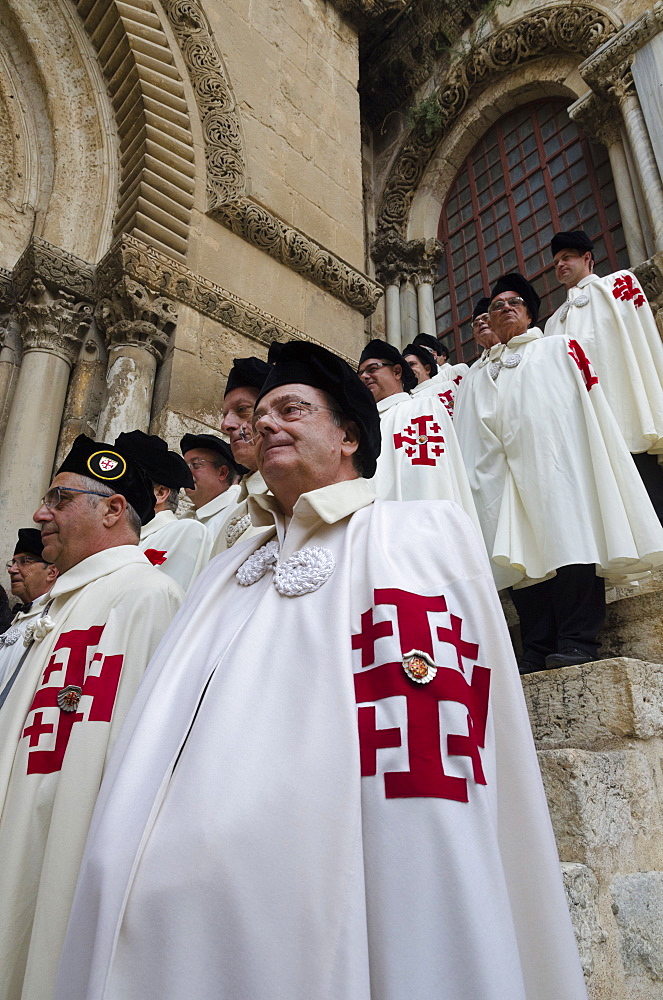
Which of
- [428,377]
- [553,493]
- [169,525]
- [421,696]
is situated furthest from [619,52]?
[421,696]

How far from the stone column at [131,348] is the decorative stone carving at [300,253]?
1.13 meters

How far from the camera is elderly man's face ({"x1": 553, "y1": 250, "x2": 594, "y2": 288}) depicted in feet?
15.1

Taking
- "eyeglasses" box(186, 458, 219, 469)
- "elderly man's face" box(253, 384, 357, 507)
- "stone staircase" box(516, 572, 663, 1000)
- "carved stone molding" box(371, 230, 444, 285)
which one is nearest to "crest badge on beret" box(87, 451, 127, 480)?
"elderly man's face" box(253, 384, 357, 507)

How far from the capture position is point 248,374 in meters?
3.57

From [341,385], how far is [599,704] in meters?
1.40

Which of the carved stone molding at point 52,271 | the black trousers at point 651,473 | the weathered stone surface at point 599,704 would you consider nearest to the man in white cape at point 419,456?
the weathered stone surface at point 599,704

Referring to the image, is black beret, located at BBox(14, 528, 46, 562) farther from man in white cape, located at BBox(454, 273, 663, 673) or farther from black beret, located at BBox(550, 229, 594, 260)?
black beret, located at BBox(550, 229, 594, 260)

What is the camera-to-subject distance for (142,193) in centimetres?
548

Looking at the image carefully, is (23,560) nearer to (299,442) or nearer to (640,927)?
(299,442)

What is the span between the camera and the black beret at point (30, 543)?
414cm

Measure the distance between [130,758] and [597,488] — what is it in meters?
2.55

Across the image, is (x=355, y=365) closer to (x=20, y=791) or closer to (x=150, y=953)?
(x=20, y=791)

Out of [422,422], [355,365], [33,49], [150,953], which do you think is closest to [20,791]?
[150,953]

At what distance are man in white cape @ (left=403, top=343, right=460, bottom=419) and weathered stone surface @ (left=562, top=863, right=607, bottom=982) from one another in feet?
10.0
